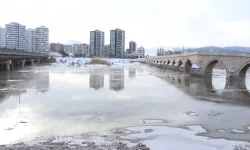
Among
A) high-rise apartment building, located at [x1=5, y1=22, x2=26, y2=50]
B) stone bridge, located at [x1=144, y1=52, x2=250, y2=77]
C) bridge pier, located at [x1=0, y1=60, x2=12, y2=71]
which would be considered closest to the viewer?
stone bridge, located at [x1=144, y1=52, x2=250, y2=77]

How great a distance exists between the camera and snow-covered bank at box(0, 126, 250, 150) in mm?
10969

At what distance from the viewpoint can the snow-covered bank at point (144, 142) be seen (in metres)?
11.0

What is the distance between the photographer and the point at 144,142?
1180 cm

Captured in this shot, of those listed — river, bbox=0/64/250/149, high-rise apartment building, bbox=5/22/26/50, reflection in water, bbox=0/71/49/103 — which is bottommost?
river, bbox=0/64/250/149

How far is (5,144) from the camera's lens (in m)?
11.4

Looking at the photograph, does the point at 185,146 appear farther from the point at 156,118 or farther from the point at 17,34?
the point at 17,34

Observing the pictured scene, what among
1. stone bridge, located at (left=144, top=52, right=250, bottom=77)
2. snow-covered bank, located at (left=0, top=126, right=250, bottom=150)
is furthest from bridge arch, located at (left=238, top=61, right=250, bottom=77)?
snow-covered bank, located at (left=0, top=126, right=250, bottom=150)

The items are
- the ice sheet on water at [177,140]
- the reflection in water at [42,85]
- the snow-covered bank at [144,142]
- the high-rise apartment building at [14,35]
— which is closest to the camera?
the snow-covered bank at [144,142]

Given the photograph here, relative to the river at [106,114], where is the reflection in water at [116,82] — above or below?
above

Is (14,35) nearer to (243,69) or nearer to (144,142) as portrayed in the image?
(243,69)

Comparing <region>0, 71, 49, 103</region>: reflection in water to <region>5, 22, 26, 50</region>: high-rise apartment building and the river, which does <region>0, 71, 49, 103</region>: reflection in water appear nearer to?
the river

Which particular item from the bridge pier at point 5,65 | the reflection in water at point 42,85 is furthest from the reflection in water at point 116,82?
the bridge pier at point 5,65

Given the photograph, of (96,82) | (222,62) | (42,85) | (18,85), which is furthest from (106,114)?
(222,62)

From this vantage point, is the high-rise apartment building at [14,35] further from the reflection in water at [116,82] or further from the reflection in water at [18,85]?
the reflection in water at [18,85]
